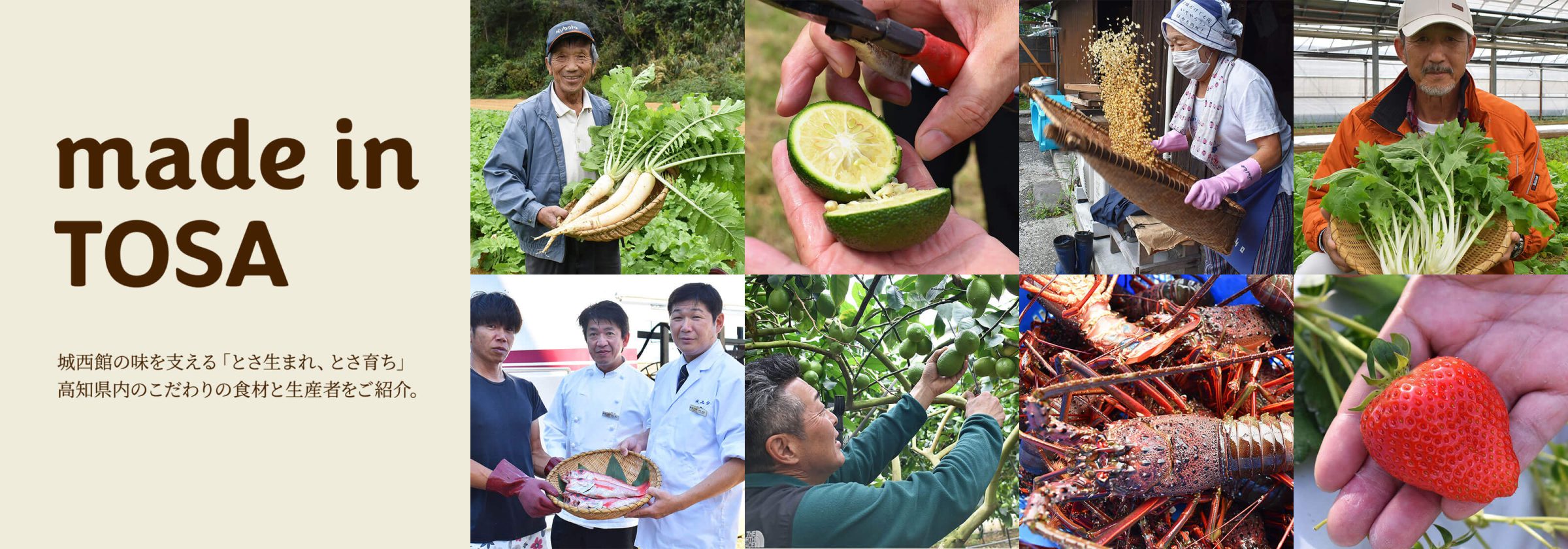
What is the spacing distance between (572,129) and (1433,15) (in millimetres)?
3796

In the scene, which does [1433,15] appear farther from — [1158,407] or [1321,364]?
[1158,407]

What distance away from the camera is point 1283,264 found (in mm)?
4355

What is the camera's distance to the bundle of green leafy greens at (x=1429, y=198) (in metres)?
4.05

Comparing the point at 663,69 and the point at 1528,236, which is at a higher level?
the point at 663,69

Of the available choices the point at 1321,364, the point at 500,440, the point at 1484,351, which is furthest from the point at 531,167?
the point at 1484,351

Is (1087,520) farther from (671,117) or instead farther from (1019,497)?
(671,117)

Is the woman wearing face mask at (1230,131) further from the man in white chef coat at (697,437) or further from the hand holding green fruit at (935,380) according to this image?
the man in white chef coat at (697,437)

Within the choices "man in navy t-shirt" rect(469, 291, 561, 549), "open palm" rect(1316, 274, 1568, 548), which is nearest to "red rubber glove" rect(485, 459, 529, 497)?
"man in navy t-shirt" rect(469, 291, 561, 549)

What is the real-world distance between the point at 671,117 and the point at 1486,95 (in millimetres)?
3576

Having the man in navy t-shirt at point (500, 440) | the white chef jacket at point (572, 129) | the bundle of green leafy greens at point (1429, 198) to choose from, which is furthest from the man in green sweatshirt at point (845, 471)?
the bundle of green leafy greens at point (1429, 198)

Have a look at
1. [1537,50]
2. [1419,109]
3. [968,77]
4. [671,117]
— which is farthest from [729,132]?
[1537,50]

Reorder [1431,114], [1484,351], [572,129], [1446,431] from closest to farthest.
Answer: [1446,431], [1484,351], [1431,114], [572,129]

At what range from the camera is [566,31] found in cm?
440

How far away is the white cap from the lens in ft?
14.1
